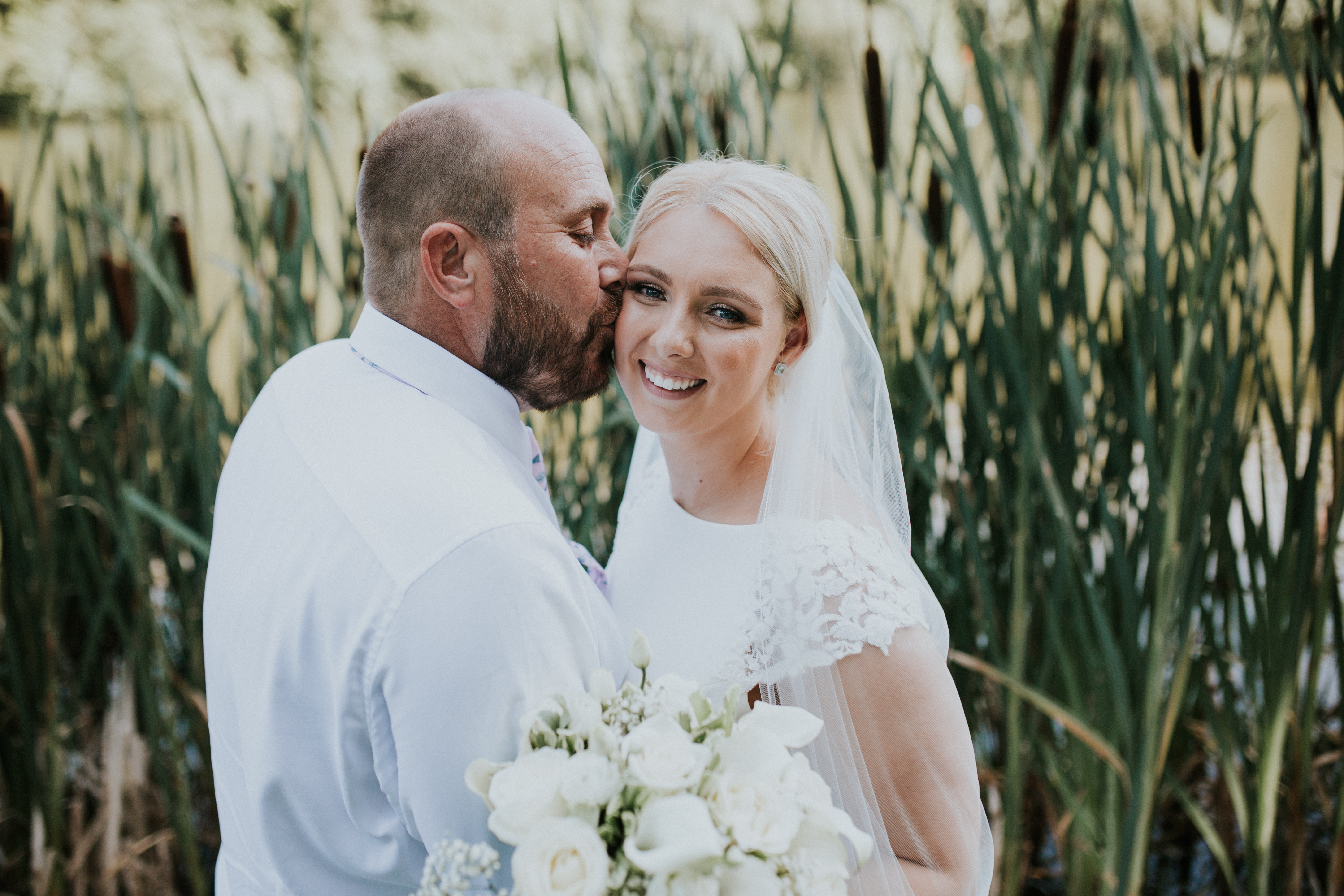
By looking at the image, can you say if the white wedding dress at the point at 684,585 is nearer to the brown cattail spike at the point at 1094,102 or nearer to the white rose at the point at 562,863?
the white rose at the point at 562,863

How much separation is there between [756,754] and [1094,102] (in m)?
1.59

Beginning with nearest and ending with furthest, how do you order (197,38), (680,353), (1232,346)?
1. (680,353)
2. (1232,346)
3. (197,38)

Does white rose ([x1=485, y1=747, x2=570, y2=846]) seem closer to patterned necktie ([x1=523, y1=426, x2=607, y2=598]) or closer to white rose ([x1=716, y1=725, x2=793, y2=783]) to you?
white rose ([x1=716, y1=725, x2=793, y2=783])

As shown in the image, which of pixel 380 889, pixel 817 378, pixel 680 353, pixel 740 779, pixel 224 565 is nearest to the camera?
pixel 740 779

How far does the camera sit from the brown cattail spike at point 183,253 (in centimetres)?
186

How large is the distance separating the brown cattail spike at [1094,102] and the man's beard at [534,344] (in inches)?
42.8

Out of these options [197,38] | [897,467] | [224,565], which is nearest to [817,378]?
[897,467]

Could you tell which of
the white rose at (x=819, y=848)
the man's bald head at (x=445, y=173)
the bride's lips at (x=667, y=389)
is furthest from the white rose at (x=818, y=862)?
the man's bald head at (x=445, y=173)

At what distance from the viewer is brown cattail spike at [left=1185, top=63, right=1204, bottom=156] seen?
172cm

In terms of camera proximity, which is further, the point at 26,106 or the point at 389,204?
the point at 26,106

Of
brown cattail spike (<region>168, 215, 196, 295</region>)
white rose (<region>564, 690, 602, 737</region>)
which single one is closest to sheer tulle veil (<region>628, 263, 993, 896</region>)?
white rose (<region>564, 690, 602, 737</region>)

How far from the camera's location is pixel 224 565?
4.05 ft

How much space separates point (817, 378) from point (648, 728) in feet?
2.95

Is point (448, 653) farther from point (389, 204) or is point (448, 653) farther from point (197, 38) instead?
point (197, 38)
